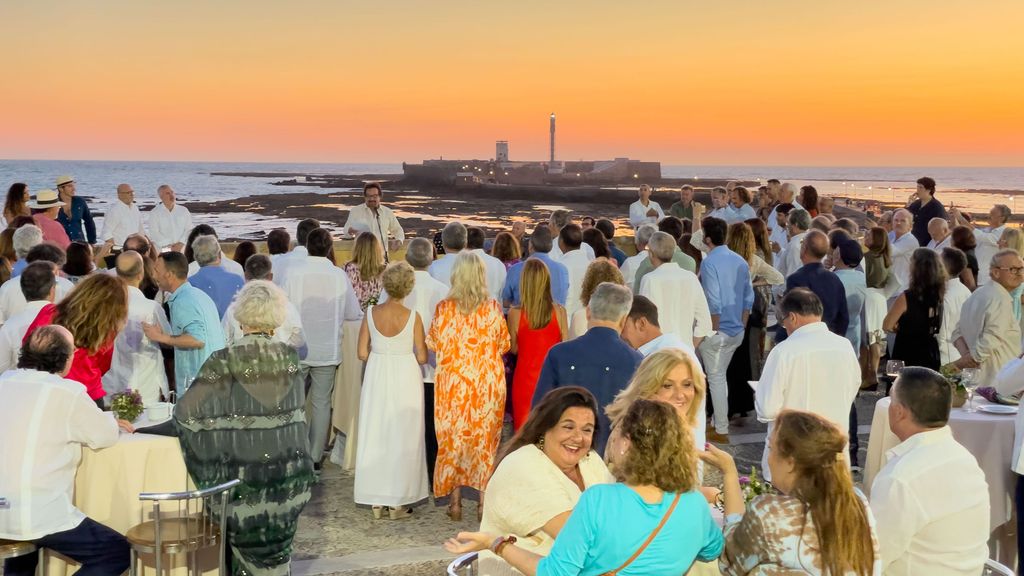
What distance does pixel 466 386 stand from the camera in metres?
6.26

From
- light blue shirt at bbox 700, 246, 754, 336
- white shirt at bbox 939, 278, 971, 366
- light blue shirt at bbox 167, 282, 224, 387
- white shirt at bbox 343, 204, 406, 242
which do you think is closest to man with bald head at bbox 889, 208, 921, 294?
white shirt at bbox 939, 278, 971, 366

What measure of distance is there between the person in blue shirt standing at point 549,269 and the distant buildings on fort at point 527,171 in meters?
89.4

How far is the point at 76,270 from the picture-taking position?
6676 mm

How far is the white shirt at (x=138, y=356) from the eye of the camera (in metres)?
5.97

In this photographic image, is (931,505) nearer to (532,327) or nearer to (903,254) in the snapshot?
(532,327)

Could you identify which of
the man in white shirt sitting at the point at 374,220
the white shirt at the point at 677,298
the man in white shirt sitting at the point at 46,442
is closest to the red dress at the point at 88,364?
the man in white shirt sitting at the point at 46,442

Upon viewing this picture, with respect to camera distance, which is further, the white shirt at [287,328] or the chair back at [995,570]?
the white shirt at [287,328]

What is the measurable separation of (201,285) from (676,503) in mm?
4637

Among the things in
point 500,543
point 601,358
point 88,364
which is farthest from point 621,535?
point 88,364

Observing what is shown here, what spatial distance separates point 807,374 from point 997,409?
104 cm

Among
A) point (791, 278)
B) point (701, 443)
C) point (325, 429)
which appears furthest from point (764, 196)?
point (701, 443)

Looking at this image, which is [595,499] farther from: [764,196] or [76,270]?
[764,196]

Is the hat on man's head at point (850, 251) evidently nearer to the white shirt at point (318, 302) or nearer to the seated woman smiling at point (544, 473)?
the white shirt at point (318, 302)

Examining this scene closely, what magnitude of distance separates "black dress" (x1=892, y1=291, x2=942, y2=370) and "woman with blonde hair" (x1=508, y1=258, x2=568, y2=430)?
2.49m
